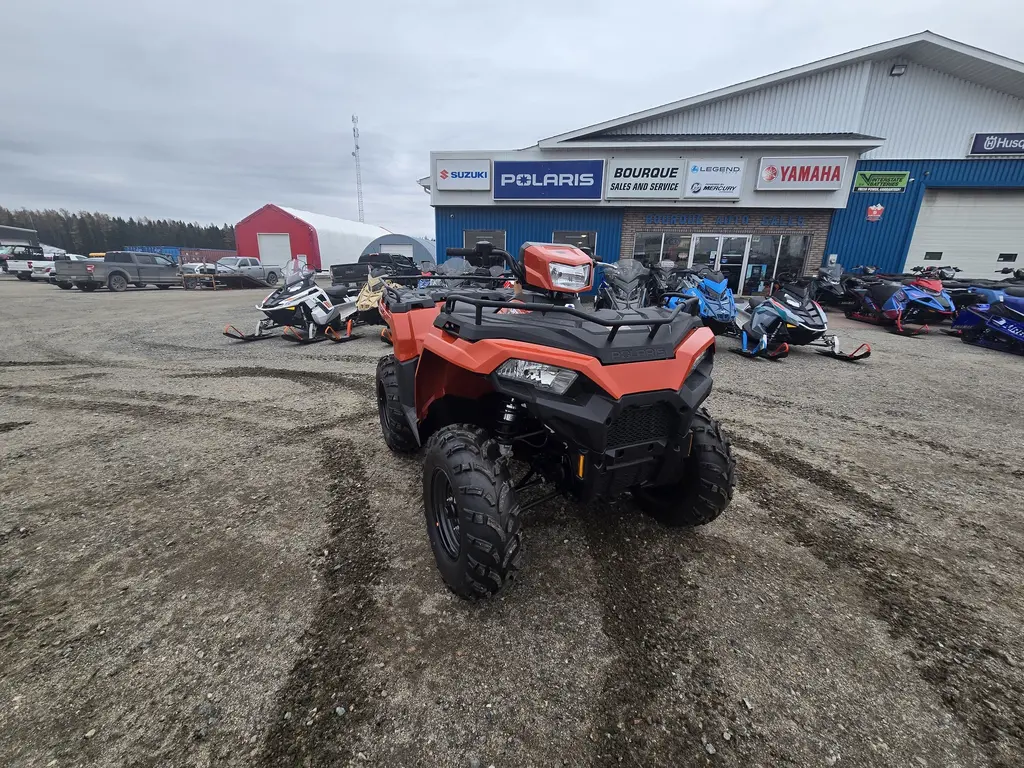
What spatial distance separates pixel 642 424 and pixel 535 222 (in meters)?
14.2

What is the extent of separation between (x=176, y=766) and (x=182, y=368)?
6.32 meters

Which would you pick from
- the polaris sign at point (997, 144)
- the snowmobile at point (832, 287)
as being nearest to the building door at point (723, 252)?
the snowmobile at point (832, 287)

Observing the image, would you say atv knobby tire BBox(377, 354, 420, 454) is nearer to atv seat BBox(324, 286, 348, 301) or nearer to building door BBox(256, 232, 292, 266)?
atv seat BBox(324, 286, 348, 301)

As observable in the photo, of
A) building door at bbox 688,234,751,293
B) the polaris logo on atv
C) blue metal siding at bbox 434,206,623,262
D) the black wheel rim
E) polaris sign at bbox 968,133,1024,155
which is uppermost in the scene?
polaris sign at bbox 968,133,1024,155

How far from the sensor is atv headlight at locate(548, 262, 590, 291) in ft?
12.1

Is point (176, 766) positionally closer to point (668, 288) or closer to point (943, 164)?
point (668, 288)

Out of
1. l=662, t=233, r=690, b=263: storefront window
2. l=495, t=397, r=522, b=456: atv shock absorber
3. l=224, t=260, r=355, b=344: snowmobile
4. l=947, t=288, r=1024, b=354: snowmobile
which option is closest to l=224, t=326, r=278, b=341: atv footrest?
l=224, t=260, r=355, b=344: snowmobile

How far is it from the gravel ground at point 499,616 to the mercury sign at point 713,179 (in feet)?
38.9

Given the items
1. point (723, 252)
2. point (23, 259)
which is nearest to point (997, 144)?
point (723, 252)

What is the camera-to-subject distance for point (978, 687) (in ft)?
5.31

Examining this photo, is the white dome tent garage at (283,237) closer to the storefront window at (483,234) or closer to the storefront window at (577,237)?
the storefront window at (483,234)

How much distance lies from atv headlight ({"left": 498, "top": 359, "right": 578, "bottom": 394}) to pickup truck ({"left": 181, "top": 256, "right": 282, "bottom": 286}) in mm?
25646

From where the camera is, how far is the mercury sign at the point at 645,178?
44.9 ft

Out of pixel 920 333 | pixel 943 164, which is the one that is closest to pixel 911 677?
pixel 920 333
